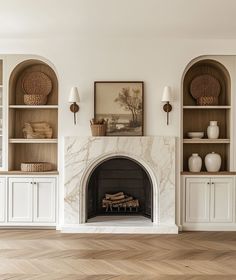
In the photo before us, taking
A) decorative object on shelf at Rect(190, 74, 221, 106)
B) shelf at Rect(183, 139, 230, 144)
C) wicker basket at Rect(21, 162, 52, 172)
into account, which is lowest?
wicker basket at Rect(21, 162, 52, 172)

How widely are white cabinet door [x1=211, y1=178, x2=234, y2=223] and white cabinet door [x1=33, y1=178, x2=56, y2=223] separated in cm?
227

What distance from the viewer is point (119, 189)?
622 centimetres

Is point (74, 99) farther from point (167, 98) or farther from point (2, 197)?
point (2, 197)

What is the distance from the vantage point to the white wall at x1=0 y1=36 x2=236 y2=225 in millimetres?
5648

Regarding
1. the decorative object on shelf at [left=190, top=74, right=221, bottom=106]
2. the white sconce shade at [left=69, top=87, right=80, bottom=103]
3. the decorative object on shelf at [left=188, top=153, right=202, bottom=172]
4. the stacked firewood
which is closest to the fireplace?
the stacked firewood

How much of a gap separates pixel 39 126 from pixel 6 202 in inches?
48.3

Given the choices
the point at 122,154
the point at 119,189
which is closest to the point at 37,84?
the point at 122,154

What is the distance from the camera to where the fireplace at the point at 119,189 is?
610cm

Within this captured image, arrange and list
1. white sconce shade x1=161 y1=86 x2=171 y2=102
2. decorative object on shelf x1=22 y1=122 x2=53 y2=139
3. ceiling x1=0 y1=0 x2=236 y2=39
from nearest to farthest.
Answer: ceiling x1=0 y1=0 x2=236 y2=39
white sconce shade x1=161 y1=86 x2=171 y2=102
decorative object on shelf x1=22 y1=122 x2=53 y2=139

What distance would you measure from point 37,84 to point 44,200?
177cm

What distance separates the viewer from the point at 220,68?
595 cm

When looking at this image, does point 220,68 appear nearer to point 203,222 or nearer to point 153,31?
point 153,31

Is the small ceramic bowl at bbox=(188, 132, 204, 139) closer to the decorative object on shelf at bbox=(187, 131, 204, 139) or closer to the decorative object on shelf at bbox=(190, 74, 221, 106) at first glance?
the decorative object on shelf at bbox=(187, 131, 204, 139)

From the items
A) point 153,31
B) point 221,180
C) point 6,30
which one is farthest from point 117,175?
point 6,30
